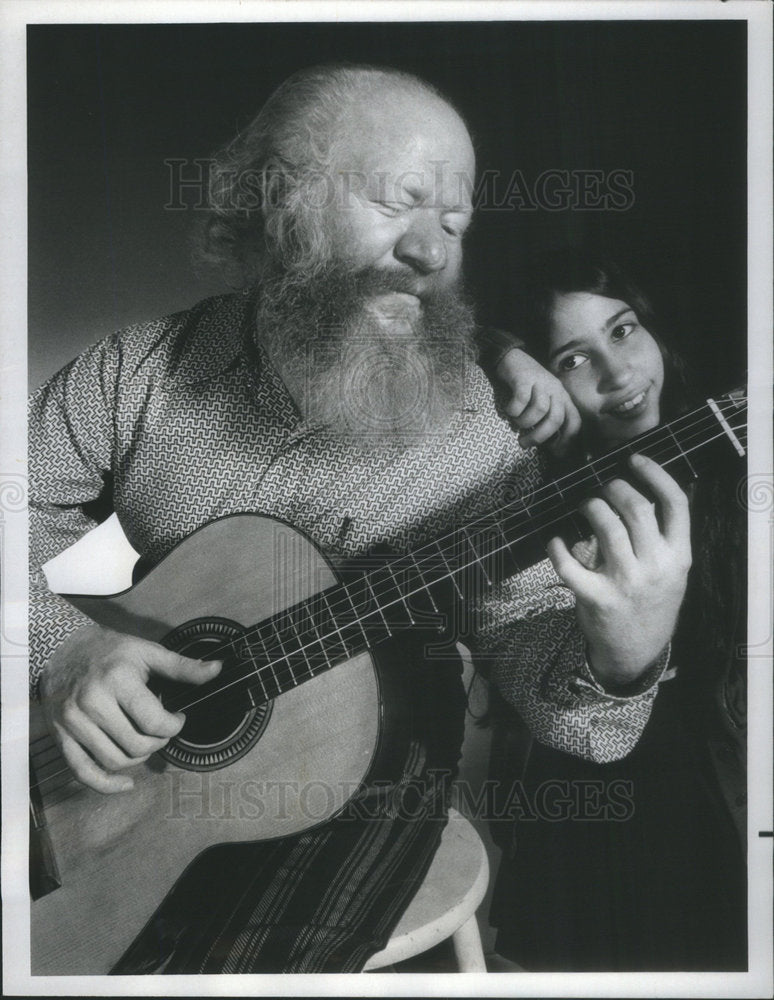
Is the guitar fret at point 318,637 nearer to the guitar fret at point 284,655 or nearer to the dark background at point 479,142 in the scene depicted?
the guitar fret at point 284,655

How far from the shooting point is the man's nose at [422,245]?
1.32m

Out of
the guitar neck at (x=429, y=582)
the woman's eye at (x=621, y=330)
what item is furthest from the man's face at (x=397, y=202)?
the guitar neck at (x=429, y=582)

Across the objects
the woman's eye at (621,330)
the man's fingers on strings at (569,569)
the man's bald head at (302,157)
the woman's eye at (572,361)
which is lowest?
the man's fingers on strings at (569,569)

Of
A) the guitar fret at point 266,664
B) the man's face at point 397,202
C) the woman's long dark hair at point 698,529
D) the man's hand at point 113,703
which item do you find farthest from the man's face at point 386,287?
the man's hand at point 113,703

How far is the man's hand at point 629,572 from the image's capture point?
50.1 inches

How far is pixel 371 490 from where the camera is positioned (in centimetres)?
132

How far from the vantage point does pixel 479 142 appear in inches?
52.7

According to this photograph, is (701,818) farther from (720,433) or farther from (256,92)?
(256,92)

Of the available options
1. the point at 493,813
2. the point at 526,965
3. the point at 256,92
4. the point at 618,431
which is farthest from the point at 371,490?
the point at 526,965

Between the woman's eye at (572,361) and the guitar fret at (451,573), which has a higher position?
the woman's eye at (572,361)

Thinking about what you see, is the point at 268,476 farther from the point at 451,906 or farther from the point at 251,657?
the point at 451,906

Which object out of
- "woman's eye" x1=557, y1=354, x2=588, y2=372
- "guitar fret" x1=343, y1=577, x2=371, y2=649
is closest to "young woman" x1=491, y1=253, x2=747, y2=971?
"woman's eye" x1=557, y1=354, x2=588, y2=372

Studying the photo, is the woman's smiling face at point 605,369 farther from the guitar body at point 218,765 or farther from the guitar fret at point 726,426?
the guitar body at point 218,765

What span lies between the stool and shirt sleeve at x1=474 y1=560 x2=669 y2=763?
21 cm
